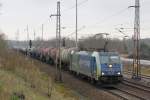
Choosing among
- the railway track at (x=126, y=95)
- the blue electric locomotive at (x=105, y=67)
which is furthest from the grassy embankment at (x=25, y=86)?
the blue electric locomotive at (x=105, y=67)

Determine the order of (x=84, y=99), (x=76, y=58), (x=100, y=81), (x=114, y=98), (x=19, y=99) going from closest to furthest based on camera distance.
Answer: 1. (x=19, y=99)
2. (x=84, y=99)
3. (x=114, y=98)
4. (x=100, y=81)
5. (x=76, y=58)

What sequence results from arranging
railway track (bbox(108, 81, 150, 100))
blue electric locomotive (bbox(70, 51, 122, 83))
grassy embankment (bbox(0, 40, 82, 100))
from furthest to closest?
blue electric locomotive (bbox(70, 51, 122, 83)) → railway track (bbox(108, 81, 150, 100)) → grassy embankment (bbox(0, 40, 82, 100))

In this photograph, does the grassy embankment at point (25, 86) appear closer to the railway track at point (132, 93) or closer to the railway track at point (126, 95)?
the railway track at point (126, 95)

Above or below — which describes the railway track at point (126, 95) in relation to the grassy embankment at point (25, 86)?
below

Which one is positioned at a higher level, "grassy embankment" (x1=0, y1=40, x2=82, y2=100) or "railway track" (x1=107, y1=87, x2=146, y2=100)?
"grassy embankment" (x1=0, y1=40, x2=82, y2=100)

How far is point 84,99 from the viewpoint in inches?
905

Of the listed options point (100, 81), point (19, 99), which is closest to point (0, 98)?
point (19, 99)

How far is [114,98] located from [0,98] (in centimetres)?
→ 1320

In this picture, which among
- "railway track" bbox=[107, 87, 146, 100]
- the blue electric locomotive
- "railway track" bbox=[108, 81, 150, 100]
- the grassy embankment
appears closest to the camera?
the grassy embankment

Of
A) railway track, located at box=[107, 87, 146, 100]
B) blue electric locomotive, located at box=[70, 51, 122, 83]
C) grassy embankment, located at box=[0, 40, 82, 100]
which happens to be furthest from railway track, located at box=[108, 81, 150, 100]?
grassy embankment, located at box=[0, 40, 82, 100]

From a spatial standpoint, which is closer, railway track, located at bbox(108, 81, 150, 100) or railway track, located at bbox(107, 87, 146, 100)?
railway track, located at bbox(107, 87, 146, 100)

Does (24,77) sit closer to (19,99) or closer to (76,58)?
(19,99)

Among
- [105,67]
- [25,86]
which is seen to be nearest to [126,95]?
[105,67]

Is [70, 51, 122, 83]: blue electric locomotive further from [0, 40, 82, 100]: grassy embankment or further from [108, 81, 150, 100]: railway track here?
[0, 40, 82, 100]: grassy embankment
